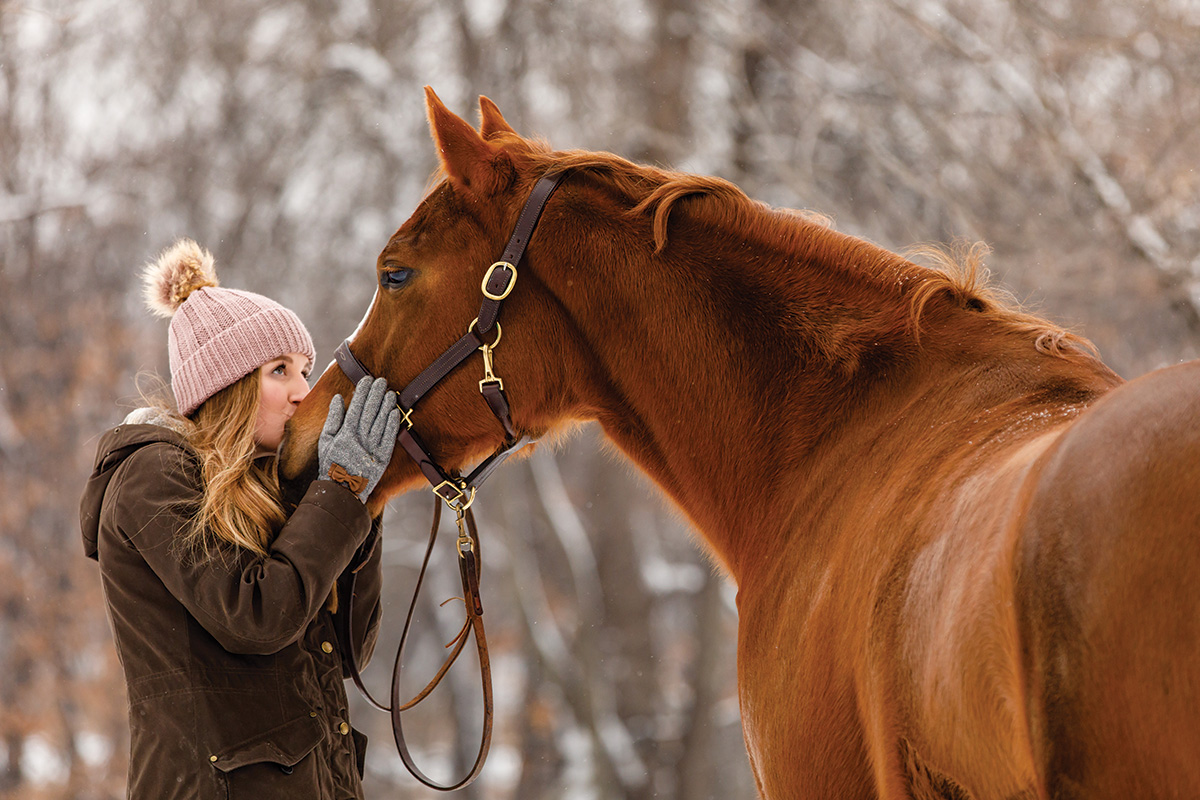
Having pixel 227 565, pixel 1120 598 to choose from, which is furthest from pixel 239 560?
pixel 1120 598

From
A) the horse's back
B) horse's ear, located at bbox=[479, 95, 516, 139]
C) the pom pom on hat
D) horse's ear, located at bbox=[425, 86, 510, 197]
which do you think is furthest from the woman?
the horse's back

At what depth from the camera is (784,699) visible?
1812 millimetres

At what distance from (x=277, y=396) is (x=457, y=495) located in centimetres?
55

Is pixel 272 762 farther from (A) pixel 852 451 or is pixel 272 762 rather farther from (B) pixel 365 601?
(A) pixel 852 451

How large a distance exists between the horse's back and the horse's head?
52.5 inches

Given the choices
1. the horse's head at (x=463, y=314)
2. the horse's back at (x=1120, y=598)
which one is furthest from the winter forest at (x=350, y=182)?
the horse's back at (x=1120, y=598)

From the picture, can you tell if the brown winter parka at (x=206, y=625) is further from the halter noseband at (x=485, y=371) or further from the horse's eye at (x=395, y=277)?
the horse's eye at (x=395, y=277)

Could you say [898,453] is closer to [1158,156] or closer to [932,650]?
[932,650]

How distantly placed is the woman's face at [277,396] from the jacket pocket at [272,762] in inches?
29.2

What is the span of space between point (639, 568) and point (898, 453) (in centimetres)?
815

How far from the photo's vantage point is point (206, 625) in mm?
2102

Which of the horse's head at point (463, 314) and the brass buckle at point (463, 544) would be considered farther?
the brass buckle at point (463, 544)

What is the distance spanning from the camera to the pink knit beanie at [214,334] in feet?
7.93

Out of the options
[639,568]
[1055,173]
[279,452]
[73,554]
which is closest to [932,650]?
[279,452]
